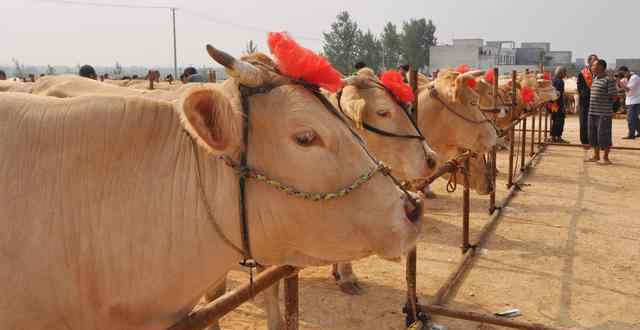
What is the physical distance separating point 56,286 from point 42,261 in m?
0.10

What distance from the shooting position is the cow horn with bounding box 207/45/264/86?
181 cm

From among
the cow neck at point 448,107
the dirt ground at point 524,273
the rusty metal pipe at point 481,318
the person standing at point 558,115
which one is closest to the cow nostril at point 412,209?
the rusty metal pipe at point 481,318

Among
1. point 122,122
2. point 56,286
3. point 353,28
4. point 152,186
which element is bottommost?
point 56,286

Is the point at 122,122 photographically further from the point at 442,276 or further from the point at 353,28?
the point at 353,28

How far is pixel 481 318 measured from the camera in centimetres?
376

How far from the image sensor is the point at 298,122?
1833 mm

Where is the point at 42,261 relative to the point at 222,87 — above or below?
below

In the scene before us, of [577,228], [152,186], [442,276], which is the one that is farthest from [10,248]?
[577,228]

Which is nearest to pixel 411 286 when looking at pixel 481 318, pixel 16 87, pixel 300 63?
pixel 481 318

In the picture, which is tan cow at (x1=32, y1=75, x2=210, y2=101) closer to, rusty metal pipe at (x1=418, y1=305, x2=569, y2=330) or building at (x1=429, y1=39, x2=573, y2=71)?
rusty metal pipe at (x1=418, y1=305, x2=569, y2=330)

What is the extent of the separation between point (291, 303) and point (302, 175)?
716 mm

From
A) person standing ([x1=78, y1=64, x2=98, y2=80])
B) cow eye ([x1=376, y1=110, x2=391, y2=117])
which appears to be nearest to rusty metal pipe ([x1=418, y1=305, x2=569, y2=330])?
cow eye ([x1=376, y1=110, x2=391, y2=117])

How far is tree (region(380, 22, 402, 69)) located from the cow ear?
2980 inches

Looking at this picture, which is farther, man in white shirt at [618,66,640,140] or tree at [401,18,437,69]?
tree at [401,18,437,69]
